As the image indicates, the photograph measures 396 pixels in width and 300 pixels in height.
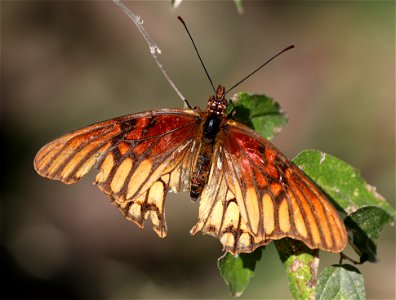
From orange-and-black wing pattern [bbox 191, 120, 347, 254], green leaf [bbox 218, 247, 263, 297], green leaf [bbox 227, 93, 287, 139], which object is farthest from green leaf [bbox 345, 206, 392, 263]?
green leaf [bbox 227, 93, 287, 139]

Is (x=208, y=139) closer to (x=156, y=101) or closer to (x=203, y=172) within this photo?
(x=203, y=172)

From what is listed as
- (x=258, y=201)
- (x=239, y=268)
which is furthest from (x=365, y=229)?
(x=239, y=268)

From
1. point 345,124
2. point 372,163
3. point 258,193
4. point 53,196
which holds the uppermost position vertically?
point 345,124

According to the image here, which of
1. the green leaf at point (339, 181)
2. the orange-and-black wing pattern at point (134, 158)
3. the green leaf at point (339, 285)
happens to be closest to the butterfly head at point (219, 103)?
the orange-and-black wing pattern at point (134, 158)

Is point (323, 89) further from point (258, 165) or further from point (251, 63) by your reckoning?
point (258, 165)

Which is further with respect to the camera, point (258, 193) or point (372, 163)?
point (372, 163)

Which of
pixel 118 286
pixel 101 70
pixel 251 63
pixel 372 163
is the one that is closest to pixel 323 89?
pixel 251 63
